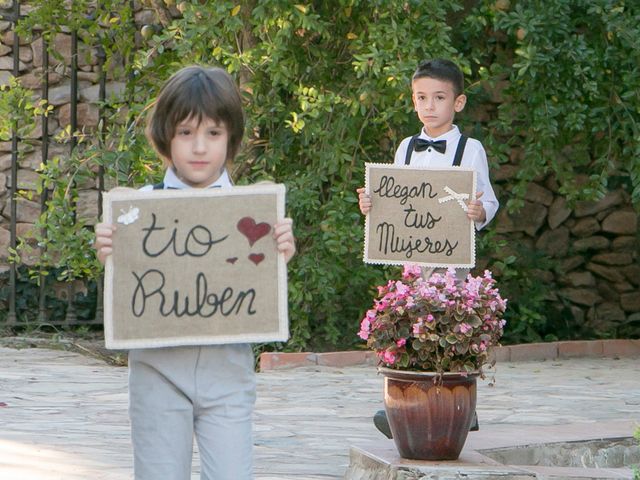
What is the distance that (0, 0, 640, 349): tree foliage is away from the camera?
788 cm

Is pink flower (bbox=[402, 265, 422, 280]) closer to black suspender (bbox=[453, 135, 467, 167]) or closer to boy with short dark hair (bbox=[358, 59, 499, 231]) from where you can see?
boy with short dark hair (bbox=[358, 59, 499, 231])

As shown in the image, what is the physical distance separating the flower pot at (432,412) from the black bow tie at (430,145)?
0.98 metres

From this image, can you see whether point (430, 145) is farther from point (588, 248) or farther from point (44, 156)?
point (588, 248)

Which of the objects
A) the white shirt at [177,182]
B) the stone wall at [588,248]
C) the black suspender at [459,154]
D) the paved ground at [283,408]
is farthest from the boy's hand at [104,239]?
the stone wall at [588,248]

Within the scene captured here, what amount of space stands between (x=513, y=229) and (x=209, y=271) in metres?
7.25

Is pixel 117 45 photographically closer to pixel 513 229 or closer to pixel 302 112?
pixel 302 112

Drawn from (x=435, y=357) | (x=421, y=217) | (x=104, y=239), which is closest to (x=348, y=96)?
(x=421, y=217)

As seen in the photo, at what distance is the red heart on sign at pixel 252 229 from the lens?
3293mm

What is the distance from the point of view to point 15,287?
974 centimetres

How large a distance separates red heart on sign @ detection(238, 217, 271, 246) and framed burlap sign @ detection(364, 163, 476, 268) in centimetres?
174

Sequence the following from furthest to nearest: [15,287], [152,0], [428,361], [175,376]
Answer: [15,287]
[152,0]
[428,361]
[175,376]

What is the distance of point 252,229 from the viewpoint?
3303mm

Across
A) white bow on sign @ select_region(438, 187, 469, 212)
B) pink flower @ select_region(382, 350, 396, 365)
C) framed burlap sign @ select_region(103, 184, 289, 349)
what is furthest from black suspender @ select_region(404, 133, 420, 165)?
framed burlap sign @ select_region(103, 184, 289, 349)

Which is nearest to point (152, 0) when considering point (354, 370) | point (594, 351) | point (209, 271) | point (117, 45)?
point (117, 45)
